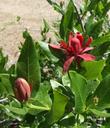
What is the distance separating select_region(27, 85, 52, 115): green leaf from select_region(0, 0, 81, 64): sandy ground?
4444 millimetres

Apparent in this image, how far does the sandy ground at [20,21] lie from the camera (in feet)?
20.7

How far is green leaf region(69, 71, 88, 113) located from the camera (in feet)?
3.91

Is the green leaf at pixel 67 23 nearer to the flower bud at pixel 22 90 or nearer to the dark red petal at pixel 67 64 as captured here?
the dark red petal at pixel 67 64

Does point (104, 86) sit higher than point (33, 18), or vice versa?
point (33, 18)

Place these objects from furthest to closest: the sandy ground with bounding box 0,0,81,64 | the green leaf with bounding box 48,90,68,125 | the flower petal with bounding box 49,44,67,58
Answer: the sandy ground with bounding box 0,0,81,64, the flower petal with bounding box 49,44,67,58, the green leaf with bounding box 48,90,68,125

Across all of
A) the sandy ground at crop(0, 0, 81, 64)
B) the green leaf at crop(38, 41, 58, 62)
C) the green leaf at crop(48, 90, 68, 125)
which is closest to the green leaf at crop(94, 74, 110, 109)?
the green leaf at crop(48, 90, 68, 125)

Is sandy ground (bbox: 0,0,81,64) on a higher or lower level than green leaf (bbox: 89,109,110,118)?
higher

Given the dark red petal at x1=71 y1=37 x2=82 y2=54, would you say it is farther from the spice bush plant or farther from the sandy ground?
the sandy ground

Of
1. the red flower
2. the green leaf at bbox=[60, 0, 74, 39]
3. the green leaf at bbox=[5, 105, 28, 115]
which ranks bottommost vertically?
the green leaf at bbox=[5, 105, 28, 115]

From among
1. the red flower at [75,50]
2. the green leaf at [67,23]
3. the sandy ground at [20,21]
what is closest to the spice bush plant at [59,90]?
the red flower at [75,50]

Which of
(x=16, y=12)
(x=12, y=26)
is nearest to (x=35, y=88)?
(x=12, y=26)

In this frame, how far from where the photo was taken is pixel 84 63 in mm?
1348

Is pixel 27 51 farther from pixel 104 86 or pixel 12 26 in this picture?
pixel 12 26

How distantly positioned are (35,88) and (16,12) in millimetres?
6081
